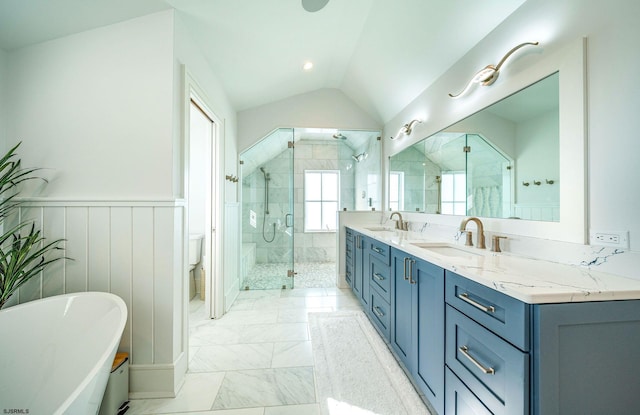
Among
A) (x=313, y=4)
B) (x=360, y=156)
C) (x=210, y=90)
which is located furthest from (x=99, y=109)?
(x=360, y=156)

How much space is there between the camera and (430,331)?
141 cm

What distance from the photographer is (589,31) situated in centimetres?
113

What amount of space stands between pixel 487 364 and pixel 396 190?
2525 mm

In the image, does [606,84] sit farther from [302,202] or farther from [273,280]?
[302,202]

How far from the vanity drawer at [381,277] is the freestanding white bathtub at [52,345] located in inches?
67.6

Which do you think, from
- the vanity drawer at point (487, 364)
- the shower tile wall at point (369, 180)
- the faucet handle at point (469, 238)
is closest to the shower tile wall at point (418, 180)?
the shower tile wall at point (369, 180)

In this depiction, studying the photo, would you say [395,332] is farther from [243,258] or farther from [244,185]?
[244,185]

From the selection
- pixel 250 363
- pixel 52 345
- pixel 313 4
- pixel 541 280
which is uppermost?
pixel 313 4

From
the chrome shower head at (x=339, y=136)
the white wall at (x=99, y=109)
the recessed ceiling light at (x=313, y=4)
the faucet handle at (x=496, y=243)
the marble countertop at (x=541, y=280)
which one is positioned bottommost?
the marble countertop at (x=541, y=280)

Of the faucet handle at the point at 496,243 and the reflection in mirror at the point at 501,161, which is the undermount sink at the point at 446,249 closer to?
the faucet handle at the point at 496,243

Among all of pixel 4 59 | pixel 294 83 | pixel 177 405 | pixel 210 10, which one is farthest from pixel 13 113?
pixel 294 83

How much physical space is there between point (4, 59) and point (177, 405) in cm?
247

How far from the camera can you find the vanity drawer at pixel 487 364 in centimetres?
85

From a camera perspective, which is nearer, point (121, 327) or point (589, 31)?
point (589, 31)
